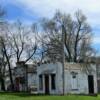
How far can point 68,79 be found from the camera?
58.8 meters

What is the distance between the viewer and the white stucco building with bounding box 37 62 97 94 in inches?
2277

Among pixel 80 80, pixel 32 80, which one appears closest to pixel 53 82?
pixel 80 80

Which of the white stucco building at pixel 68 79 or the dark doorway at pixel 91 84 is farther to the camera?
the dark doorway at pixel 91 84

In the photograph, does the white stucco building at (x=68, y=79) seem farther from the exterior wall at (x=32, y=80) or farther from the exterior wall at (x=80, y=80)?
the exterior wall at (x=32, y=80)

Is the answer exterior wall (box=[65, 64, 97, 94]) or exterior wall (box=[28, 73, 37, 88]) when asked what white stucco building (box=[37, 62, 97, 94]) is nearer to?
exterior wall (box=[65, 64, 97, 94])

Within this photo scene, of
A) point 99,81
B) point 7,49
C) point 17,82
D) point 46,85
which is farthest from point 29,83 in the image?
point 46,85

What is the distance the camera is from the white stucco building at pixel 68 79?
57.8 meters

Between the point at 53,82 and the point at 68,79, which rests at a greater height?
the point at 68,79

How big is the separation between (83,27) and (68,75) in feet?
74.7

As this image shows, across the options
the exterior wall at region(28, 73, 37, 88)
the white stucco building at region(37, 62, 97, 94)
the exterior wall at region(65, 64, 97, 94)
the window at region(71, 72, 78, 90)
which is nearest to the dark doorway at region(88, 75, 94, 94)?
the white stucco building at region(37, 62, 97, 94)

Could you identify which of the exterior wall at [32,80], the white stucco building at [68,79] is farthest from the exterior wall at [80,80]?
the exterior wall at [32,80]

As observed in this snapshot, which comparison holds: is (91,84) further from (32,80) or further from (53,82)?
(32,80)

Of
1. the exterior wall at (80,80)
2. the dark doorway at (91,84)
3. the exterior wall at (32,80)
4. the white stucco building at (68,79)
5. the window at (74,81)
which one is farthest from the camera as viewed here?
the exterior wall at (32,80)

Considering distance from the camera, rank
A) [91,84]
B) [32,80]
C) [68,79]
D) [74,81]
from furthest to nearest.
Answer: [32,80] < [91,84] < [74,81] < [68,79]
